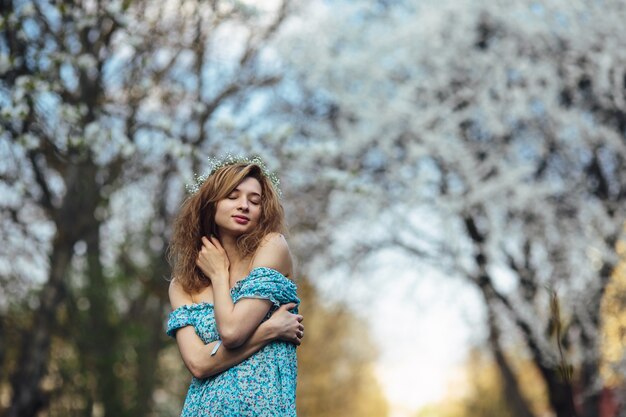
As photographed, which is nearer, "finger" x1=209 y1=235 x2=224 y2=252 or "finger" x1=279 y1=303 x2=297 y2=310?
"finger" x1=279 y1=303 x2=297 y2=310

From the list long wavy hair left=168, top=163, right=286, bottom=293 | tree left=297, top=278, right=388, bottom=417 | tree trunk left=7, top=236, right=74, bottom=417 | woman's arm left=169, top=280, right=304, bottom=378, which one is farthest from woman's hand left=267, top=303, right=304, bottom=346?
tree left=297, top=278, right=388, bottom=417

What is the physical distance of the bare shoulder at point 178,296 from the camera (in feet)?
8.76

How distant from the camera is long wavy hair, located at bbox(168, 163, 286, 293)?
2635 mm

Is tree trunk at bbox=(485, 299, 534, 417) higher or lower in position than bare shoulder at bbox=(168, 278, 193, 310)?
higher

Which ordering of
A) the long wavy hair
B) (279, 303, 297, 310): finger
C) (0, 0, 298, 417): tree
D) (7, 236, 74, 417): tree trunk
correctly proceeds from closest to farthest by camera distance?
(279, 303, 297, 310): finger, the long wavy hair, (0, 0, 298, 417): tree, (7, 236, 74, 417): tree trunk

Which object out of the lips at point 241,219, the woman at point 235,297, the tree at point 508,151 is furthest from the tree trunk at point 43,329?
the lips at point 241,219

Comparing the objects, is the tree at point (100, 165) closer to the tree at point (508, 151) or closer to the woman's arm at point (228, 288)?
the tree at point (508, 151)

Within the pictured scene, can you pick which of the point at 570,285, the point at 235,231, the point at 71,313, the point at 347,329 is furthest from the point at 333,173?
the point at 347,329

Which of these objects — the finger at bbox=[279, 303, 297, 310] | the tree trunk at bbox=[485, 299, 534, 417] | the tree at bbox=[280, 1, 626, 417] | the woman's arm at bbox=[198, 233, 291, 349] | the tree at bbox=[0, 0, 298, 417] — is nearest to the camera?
the woman's arm at bbox=[198, 233, 291, 349]

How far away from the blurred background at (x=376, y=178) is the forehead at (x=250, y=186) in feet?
14.4

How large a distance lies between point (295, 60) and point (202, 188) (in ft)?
27.7

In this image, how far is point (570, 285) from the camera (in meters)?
9.41

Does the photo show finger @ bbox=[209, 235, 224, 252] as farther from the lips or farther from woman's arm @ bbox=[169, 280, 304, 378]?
woman's arm @ bbox=[169, 280, 304, 378]

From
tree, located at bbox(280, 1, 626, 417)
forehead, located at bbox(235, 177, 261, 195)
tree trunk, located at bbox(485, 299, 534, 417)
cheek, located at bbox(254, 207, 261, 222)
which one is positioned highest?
tree, located at bbox(280, 1, 626, 417)
